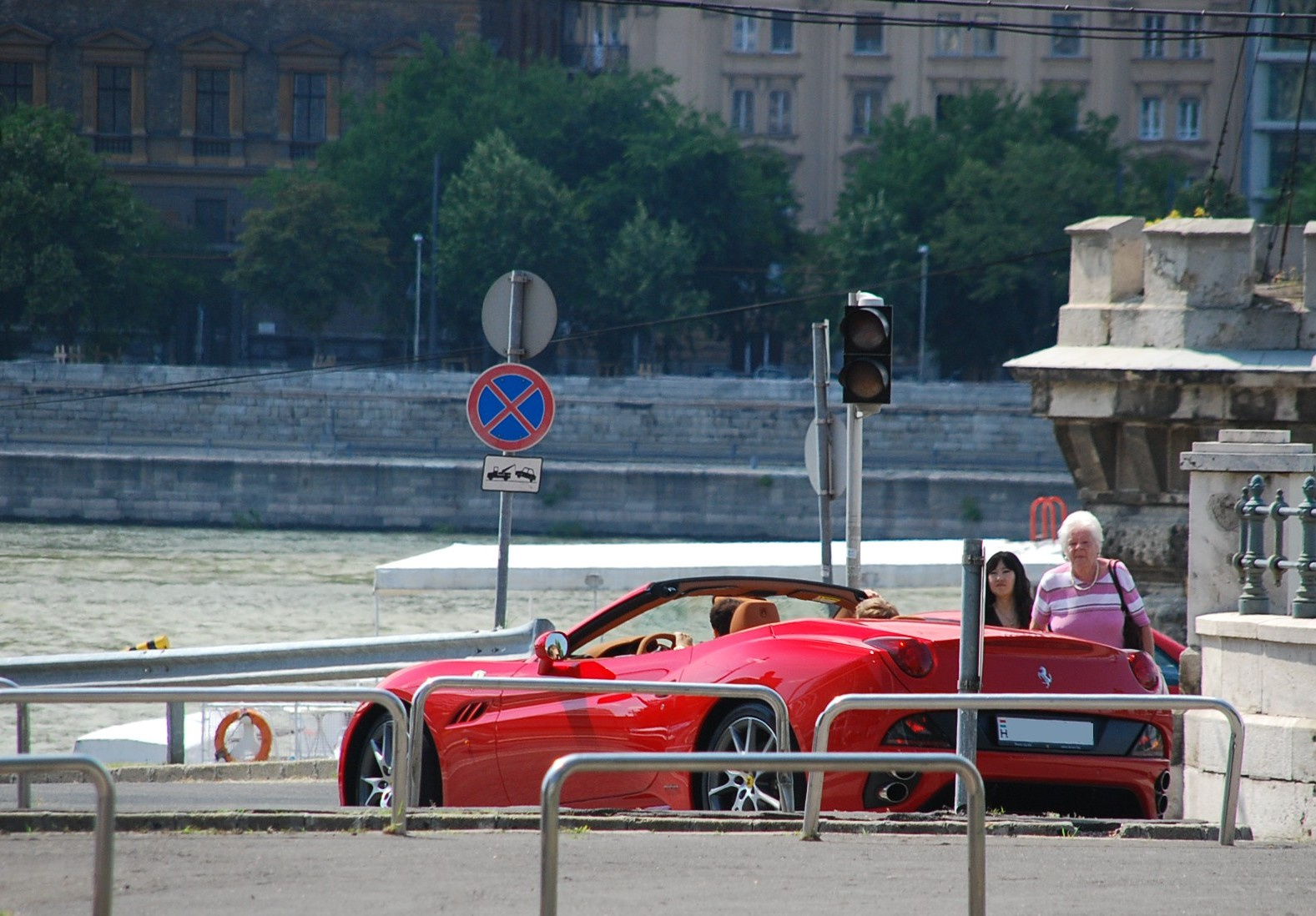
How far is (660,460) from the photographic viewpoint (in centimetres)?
5362

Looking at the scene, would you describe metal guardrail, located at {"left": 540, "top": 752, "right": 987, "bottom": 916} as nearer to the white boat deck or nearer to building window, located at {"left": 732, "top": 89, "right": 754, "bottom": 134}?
the white boat deck

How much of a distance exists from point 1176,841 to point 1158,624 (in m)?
5.91

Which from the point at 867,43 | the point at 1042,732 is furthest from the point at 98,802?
the point at 867,43

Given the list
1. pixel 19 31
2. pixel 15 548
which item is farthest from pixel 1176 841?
pixel 19 31

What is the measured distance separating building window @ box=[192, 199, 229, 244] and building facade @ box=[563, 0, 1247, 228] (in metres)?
16.3

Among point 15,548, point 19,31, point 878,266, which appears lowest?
point 15,548

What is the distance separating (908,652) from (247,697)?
83.8 inches

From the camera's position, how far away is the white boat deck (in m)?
17.1

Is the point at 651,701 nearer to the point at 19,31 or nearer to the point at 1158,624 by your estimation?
the point at 1158,624

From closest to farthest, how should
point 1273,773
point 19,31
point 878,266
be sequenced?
point 1273,773, point 878,266, point 19,31

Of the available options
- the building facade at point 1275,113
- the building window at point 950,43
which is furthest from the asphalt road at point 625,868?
the building window at point 950,43

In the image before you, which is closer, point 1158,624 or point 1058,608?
point 1058,608

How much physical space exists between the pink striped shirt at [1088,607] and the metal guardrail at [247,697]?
2.80m

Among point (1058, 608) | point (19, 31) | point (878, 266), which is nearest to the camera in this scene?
point (1058, 608)
